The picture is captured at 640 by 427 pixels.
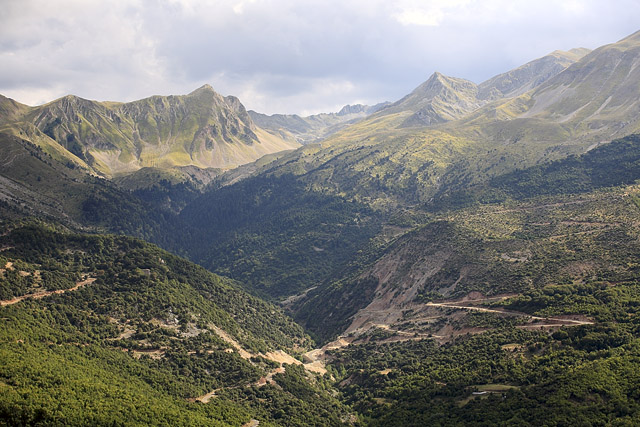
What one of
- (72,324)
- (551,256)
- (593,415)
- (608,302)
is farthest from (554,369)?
(72,324)

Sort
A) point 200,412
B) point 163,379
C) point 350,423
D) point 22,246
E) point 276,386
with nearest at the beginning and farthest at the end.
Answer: point 200,412 < point 163,379 < point 350,423 < point 276,386 < point 22,246

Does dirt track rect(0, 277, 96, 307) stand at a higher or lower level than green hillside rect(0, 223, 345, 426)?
higher

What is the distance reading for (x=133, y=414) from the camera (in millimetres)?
97875

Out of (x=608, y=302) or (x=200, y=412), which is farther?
(x=608, y=302)

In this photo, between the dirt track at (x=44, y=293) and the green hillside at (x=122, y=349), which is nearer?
the green hillside at (x=122, y=349)

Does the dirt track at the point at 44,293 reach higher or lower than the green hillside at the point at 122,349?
higher

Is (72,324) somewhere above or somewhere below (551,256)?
above

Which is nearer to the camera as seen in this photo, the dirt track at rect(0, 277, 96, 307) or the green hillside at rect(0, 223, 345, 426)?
the green hillside at rect(0, 223, 345, 426)

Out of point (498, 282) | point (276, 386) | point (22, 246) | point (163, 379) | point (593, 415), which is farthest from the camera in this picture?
point (498, 282)

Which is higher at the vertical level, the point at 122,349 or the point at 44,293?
the point at 44,293

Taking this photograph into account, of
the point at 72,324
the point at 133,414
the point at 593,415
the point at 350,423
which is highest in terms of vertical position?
the point at 72,324

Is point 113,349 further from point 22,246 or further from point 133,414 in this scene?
point 22,246

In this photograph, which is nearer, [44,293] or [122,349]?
[122,349]

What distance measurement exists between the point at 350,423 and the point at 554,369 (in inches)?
2212
